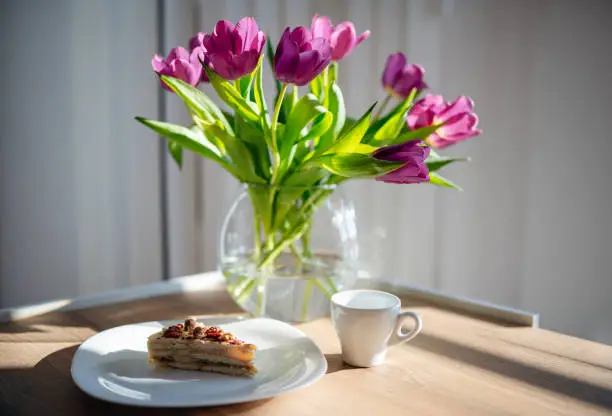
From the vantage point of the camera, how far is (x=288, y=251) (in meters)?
1.01

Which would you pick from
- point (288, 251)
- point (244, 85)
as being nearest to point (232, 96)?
point (244, 85)

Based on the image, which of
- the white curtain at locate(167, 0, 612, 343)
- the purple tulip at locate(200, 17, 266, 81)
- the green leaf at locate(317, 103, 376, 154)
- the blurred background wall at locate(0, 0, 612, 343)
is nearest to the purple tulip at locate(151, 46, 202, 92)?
the purple tulip at locate(200, 17, 266, 81)

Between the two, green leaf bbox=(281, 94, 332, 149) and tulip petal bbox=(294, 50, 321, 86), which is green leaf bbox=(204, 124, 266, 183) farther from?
tulip petal bbox=(294, 50, 321, 86)

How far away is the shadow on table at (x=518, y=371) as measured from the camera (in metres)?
0.78

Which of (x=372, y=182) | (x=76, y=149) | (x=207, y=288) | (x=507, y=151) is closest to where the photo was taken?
(x=207, y=288)

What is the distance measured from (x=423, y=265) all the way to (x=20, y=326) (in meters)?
1.22

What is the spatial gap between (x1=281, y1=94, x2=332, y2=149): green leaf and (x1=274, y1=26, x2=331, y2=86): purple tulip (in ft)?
0.24

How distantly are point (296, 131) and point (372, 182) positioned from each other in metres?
1.10

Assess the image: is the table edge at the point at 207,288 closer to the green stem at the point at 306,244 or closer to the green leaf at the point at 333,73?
the green stem at the point at 306,244

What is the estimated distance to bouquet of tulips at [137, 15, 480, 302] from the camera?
88 centimetres

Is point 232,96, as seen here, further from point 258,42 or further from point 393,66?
point 393,66

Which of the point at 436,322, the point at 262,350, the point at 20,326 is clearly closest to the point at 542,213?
the point at 436,322

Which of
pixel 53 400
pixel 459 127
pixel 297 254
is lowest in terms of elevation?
pixel 53 400

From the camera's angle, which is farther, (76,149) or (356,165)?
(76,149)
